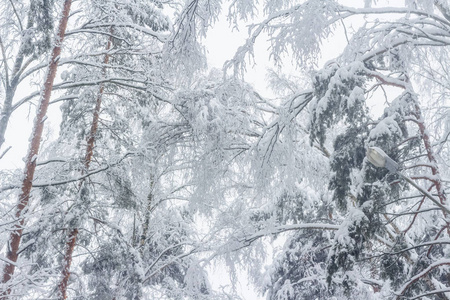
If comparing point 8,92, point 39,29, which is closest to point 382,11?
point 39,29

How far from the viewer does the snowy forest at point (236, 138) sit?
4586 mm

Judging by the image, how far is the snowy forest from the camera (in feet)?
15.0

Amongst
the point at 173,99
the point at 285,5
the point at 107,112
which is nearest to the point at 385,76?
the point at 285,5

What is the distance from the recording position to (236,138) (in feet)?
21.6

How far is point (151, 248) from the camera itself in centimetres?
1074

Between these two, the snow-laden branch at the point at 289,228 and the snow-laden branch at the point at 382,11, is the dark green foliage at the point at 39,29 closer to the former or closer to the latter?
the snow-laden branch at the point at 382,11

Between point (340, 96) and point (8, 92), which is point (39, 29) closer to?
point (8, 92)

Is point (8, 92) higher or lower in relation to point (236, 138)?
higher

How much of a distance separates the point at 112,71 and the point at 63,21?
6.45 ft

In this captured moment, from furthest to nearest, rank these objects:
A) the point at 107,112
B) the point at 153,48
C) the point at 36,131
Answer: the point at 107,112
the point at 153,48
the point at 36,131

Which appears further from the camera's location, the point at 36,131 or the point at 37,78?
the point at 37,78

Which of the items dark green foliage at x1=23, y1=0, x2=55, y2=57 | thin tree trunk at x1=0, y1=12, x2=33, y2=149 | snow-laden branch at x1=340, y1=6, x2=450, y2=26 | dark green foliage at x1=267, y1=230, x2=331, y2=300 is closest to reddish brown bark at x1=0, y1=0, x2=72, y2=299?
dark green foliage at x1=23, y1=0, x2=55, y2=57

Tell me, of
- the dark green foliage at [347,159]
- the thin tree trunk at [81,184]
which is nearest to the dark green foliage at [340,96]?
the dark green foliage at [347,159]

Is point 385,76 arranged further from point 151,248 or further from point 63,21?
point 151,248
